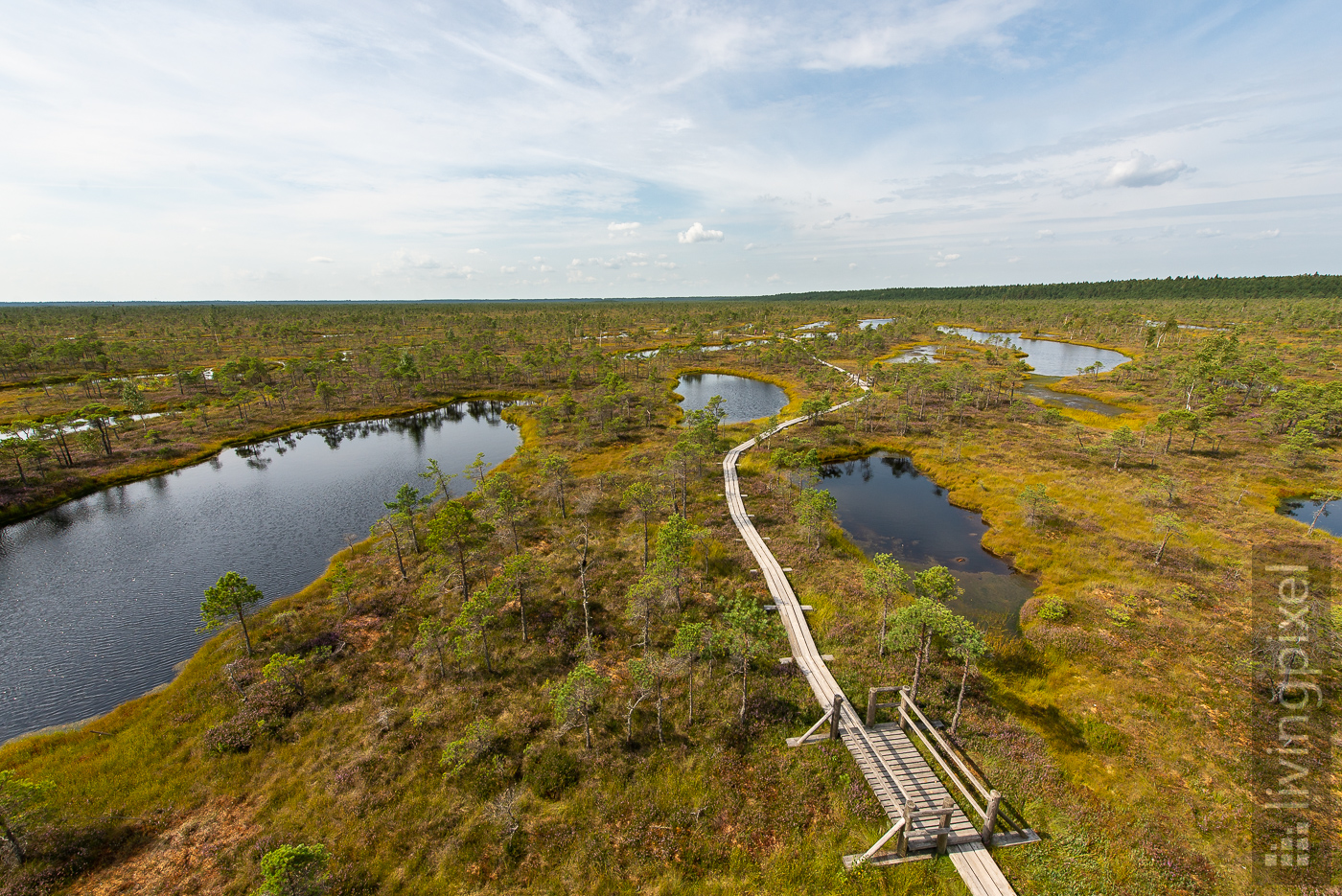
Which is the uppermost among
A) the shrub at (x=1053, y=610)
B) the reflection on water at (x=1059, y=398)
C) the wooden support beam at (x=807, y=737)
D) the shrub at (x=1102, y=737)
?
the reflection on water at (x=1059, y=398)

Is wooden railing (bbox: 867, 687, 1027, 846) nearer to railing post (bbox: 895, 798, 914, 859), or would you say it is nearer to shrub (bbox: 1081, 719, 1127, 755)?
railing post (bbox: 895, 798, 914, 859)

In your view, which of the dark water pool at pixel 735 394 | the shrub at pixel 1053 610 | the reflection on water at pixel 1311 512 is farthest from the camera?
the dark water pool at pixel 735 394

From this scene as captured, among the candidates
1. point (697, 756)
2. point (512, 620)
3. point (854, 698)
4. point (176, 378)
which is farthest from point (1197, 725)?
point (176, 378)

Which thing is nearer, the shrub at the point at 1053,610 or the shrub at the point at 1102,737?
the shrub at the point at 1102,737

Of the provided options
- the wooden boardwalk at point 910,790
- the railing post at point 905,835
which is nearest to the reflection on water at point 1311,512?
the wooden boardwalk at point 910,790

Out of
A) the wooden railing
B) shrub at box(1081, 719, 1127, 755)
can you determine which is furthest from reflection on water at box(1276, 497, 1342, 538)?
the wooden railing

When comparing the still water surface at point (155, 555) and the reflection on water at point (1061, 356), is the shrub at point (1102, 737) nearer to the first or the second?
the still water surface at point (155, 555)
